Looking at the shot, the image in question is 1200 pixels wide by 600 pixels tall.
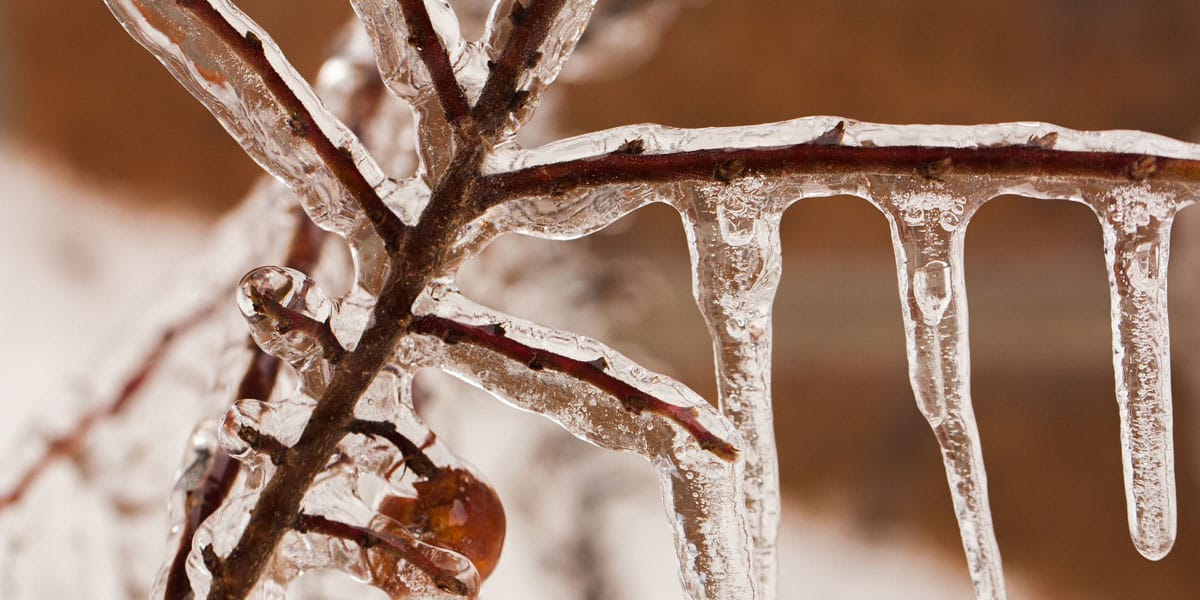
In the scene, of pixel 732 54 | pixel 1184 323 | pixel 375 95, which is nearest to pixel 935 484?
pixel 1184 323

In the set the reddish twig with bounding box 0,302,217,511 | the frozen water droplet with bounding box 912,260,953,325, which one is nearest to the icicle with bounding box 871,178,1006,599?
the frozen water droplet with bounding box 912,260,953,325

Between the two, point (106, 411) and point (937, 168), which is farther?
point (106, 411)

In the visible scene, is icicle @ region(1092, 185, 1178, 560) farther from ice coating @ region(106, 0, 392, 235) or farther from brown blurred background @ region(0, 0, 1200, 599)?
brown blurred background @ region(0, 0, 1200, 599)

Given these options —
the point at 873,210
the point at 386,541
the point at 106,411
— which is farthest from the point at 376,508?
the point at 873,210

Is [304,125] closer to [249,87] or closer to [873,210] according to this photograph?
[249,87]

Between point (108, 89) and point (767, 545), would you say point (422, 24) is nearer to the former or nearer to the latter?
point (767, 545)

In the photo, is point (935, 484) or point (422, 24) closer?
point (422, 24)
